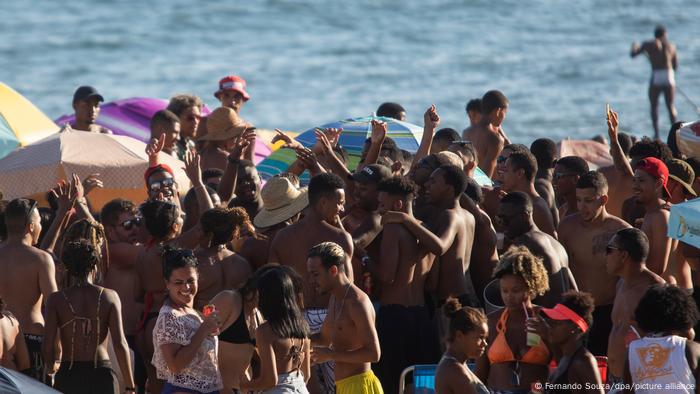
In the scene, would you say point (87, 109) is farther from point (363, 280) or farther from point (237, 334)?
point (237, 334)

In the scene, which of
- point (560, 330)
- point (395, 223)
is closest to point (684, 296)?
point (560, 330)

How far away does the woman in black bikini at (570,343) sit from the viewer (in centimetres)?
598

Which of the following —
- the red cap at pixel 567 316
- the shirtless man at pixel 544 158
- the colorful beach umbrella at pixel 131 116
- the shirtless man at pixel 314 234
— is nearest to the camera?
the red cap at pixel 567 316

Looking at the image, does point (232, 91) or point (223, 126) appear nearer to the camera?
point (223, 126)

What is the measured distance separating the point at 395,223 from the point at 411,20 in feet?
102

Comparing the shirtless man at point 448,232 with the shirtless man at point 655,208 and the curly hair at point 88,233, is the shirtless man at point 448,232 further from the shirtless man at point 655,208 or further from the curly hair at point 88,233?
the curly hair at point 88,233

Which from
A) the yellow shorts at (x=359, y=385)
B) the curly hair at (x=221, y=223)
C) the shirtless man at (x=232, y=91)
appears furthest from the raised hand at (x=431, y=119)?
the shirtless man at (x=232, y=91)

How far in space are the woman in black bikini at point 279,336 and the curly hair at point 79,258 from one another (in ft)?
3.68

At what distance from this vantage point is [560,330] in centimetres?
612

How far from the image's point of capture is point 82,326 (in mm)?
7039

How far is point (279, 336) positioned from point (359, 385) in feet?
2.54

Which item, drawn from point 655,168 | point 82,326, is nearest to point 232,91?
point 655,168

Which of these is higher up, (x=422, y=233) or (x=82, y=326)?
(x=422, y=233)

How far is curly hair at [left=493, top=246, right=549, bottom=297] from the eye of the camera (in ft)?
21.4
